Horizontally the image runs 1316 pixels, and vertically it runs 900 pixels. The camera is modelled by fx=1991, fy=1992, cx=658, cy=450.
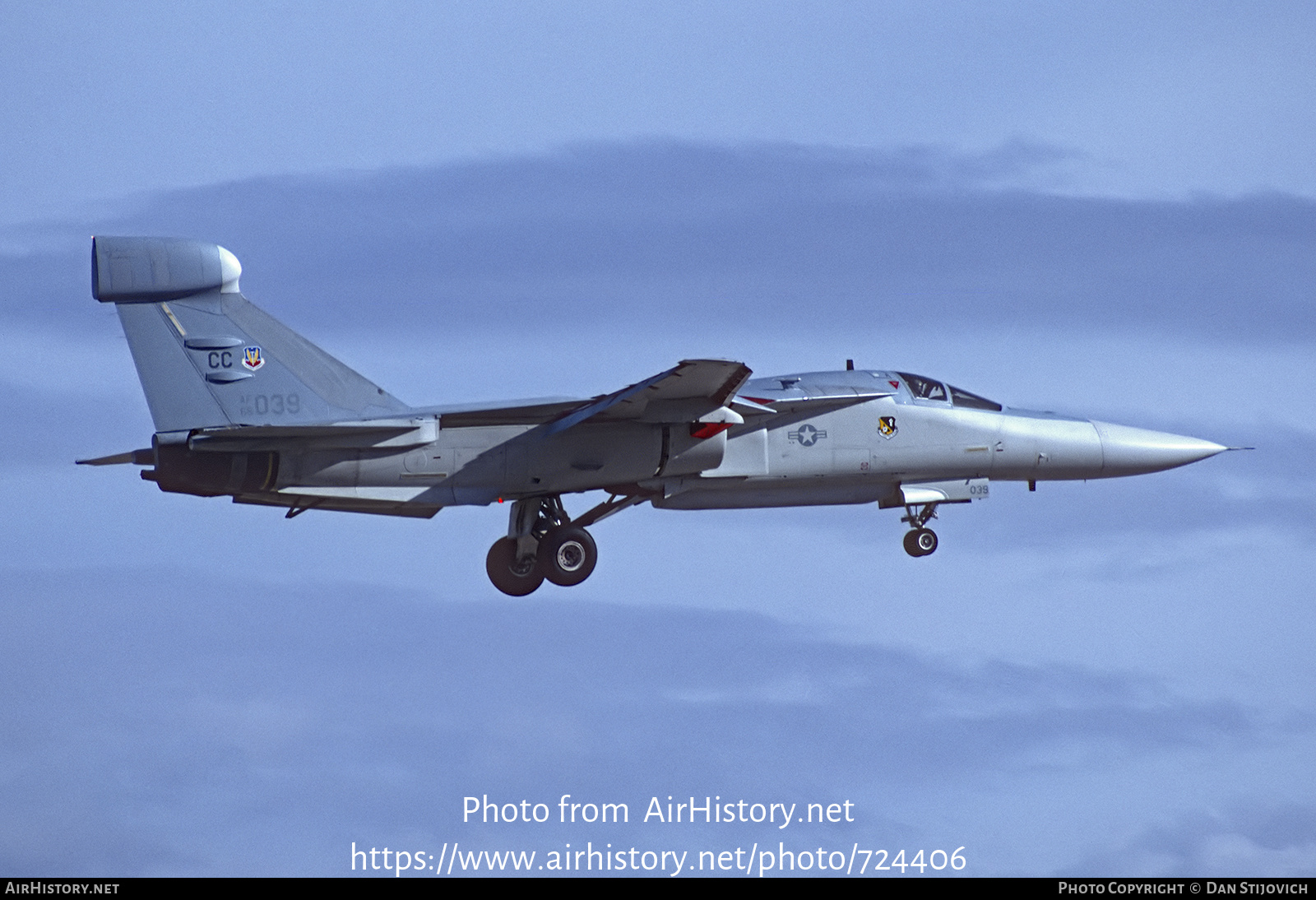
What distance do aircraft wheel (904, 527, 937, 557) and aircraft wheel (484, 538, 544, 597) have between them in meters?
6.00

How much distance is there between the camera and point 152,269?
28.1 meters

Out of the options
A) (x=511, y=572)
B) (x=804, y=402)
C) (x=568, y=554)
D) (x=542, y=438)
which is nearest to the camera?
(x=542, y=438)

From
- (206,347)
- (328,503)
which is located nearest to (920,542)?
(328,503)

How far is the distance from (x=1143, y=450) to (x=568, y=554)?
9.77 metres

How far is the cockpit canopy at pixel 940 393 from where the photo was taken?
31.7 m

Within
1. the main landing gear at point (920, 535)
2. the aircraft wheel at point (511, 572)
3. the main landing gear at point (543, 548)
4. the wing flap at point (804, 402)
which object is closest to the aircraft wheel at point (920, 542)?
the main landing gear at point (920, 535)

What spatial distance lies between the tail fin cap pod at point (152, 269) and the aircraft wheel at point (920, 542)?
38.0ft

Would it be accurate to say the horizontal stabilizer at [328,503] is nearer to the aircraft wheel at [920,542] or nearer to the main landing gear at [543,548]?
the main landing gear at [543,548]

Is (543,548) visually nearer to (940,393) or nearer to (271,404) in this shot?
(271,404)

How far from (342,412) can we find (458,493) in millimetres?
2109

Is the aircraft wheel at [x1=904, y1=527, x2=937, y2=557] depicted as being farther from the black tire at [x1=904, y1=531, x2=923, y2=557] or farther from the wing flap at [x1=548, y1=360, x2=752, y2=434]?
the wing flap at [x1=548, y1=360, x2=752, y2=434]

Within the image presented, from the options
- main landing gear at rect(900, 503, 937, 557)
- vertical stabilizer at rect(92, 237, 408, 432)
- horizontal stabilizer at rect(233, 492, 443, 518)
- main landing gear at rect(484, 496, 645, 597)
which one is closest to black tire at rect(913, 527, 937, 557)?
main landing gear at rect(900, 503, 937, 557)

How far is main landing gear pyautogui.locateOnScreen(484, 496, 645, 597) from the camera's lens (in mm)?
30844

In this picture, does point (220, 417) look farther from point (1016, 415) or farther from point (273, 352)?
point (1016, 415)
